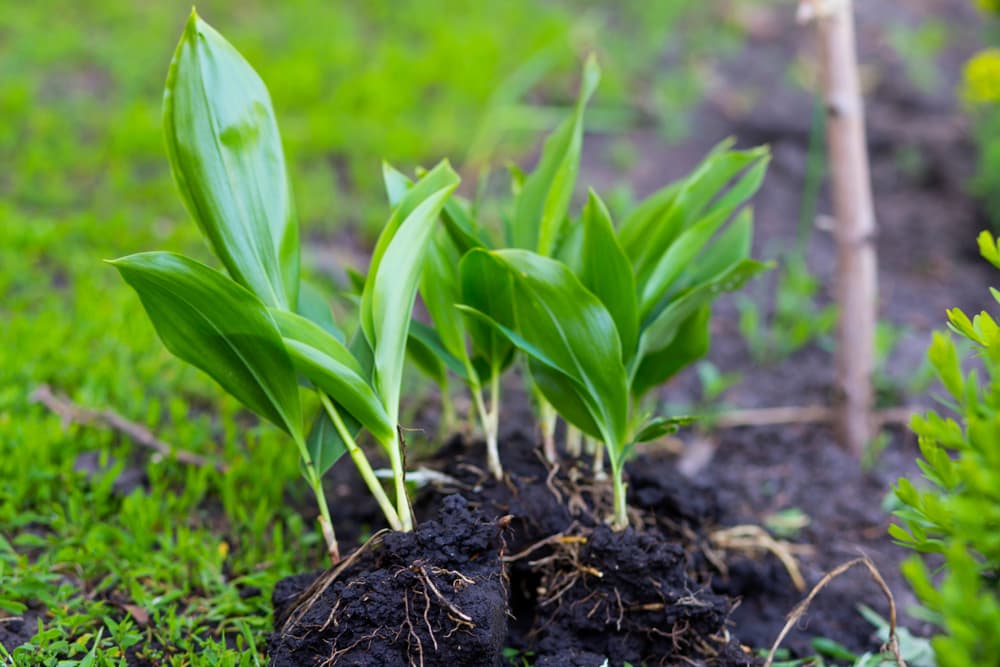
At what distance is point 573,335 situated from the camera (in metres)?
1.76

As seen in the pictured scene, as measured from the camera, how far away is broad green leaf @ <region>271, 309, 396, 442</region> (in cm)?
165

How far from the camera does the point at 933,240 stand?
12.8ft

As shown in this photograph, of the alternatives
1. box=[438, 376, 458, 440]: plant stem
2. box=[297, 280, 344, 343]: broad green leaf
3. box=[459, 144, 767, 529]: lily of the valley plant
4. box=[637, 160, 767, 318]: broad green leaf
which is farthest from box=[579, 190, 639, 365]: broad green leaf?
box=[297, 280, 344, 343]: broad green leaf

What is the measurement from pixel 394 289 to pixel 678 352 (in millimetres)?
742

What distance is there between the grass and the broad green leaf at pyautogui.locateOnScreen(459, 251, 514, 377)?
26.6 inches

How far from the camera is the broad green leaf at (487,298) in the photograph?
1.88 metres

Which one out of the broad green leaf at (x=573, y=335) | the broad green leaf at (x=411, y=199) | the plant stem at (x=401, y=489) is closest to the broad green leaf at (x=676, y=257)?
the broad green leaf at (x=573, y=335)

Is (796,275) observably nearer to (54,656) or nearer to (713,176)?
(713,176)

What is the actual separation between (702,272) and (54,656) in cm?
165

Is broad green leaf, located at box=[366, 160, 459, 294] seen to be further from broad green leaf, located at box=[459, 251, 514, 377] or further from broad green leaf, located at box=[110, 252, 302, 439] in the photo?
broad green leaf, located at box=[110, 252, 302, 439]

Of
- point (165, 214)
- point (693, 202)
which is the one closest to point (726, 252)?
point (693, 202)

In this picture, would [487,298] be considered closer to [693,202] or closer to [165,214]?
[693,202]

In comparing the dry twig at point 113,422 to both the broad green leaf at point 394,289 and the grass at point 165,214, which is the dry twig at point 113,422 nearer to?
the grass at point 165,214

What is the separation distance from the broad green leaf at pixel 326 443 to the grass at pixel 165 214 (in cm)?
37
